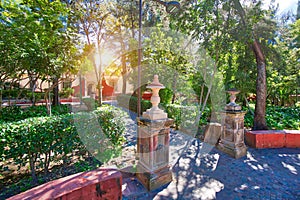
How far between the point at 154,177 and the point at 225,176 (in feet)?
4.90

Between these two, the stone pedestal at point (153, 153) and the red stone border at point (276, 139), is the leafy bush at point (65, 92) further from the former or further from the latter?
the red stone border at point (276, 139)

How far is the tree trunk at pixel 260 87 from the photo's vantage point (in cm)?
510

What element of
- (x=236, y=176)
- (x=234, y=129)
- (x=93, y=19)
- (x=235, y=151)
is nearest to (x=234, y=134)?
(x=234, y=129)

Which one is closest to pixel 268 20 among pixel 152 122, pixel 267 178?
pixel 267 178

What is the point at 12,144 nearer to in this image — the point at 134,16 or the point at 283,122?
the point at 283,122

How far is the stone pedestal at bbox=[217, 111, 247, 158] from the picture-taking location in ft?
12.8

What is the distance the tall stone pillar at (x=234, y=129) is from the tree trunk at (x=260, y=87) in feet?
6.27

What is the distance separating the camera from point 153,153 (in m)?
2.77

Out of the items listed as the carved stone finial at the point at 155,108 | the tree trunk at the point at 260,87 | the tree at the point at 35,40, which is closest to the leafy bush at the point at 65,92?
the tree at the point at 35,40

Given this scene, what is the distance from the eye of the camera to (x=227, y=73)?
6.46 m

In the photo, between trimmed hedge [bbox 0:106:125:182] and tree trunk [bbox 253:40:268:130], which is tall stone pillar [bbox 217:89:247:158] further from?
trimmed hedge [bbox 0:106:125:182]

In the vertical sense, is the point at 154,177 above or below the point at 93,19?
below

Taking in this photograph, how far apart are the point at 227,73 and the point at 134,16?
6.74 metres

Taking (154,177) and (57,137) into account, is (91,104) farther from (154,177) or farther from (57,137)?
(154,177)
